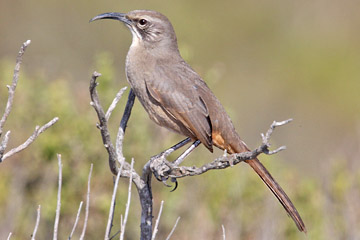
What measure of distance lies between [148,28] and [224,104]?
22.4 ft

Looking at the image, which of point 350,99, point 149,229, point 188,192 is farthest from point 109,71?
point 350,99

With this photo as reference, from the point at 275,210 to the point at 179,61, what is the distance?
2073mm

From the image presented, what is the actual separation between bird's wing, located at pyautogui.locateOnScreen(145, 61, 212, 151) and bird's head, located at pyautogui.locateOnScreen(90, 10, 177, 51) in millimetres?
287

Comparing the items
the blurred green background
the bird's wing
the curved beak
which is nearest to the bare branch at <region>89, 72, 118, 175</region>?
the bird's wing

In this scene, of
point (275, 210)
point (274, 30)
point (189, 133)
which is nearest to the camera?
point (189, 133)

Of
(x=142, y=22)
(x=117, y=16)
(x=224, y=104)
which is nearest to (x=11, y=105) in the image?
(x=117, y=16)

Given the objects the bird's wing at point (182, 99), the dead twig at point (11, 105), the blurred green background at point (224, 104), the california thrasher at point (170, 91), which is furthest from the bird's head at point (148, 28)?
the dead twig at point (11, 105)

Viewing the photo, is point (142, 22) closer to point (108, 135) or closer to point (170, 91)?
point (170, 91)

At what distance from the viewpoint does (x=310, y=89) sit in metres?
18.5

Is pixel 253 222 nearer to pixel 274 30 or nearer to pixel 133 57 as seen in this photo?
pixel 133 57

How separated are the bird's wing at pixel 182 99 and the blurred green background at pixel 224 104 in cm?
132

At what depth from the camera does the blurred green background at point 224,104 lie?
8664 millimetres

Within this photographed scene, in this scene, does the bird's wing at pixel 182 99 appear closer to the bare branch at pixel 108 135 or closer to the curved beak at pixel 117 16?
the curved beak at pixel 117 16

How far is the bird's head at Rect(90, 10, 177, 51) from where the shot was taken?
6898 millimetres
